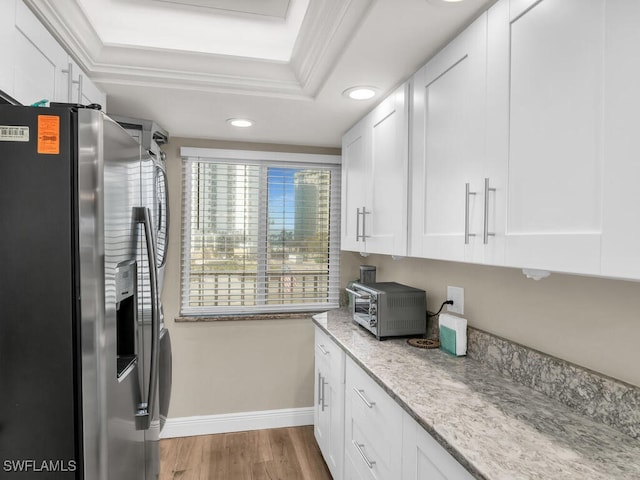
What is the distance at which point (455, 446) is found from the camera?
39.8 inches

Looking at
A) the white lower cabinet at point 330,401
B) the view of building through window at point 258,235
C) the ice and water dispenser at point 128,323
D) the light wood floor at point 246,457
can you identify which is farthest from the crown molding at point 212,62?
the light wood floor at point 246,457

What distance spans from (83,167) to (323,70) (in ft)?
3.83

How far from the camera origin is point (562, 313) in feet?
4.40

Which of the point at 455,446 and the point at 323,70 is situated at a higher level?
the point at 323,70

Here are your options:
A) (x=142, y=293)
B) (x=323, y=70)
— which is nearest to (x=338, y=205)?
(x=323, y=70)

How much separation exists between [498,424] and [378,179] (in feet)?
4.43

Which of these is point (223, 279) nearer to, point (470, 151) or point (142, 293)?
point (142, 293)

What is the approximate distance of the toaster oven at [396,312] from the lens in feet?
6.66

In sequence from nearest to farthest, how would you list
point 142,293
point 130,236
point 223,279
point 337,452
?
point 130,236 < point 142,293 < point 337,452 < point 223,279

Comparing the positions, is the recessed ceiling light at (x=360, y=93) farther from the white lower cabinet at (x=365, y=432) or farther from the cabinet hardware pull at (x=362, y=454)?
the cabinet hardware pull at (x=362, y=454)

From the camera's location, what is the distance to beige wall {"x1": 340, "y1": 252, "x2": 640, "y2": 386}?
1124 millimetres

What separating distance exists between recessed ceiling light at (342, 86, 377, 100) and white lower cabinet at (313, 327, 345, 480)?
4.43 feet

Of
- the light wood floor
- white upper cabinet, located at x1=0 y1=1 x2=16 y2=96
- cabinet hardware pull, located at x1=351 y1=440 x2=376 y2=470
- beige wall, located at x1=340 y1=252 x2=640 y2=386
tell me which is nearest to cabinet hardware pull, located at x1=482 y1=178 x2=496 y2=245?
beige wall, located at x1=340 y1=252 x2=640 y2=386

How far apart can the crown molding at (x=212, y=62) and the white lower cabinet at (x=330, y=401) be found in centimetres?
144
